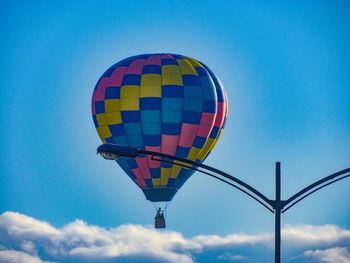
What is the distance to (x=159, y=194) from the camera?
191 feet

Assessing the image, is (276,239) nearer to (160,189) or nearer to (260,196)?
(260,196)

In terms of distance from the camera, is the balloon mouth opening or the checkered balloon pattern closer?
the checkered balloon pattern

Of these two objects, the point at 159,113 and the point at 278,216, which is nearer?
the point at 278,216

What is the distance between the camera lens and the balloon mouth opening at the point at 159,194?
58.1m

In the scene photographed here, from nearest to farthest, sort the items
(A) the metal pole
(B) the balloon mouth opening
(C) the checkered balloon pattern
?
(A) the metal pole → (C) the checkered balloon pattern → (B) the balloon mouth opening

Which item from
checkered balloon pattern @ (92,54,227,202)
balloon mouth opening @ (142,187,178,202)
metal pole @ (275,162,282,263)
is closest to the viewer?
metal pole @ (275,162,282,263)

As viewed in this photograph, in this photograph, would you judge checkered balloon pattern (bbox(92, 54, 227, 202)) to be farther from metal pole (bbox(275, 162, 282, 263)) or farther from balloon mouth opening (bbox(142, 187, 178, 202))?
metal pole (bbox(275, 162, 282, 263))

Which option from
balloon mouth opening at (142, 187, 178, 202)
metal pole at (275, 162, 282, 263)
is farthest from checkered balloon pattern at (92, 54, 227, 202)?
metal pole at (275, 162, 282, 263)

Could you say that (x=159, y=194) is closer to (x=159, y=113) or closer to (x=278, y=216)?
(x=159, y=113)

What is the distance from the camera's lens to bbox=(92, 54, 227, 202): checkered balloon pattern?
5656 cm

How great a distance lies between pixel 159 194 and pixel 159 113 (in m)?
4.59

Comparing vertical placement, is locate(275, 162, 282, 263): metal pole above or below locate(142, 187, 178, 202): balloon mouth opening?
below

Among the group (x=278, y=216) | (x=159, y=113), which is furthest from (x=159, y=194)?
(x=278, y=216)

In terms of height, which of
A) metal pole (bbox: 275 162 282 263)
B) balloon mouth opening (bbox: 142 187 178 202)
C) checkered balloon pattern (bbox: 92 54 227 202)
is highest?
checkered balloon pattern (bbox: 92 54 227 202)
